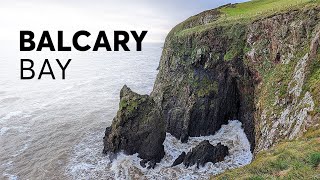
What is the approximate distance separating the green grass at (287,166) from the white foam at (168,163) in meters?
15.8

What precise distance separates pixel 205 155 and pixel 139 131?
7553 mm

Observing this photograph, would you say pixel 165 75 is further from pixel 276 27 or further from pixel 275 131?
pixel 275 131

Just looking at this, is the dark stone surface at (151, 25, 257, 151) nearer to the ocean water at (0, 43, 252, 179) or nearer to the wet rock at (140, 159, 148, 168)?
the ocean water at (0, 43, 252, 179)

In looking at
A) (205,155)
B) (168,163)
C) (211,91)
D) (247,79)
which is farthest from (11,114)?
(247,79)

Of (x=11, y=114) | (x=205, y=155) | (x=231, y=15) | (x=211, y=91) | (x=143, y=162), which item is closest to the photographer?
(x=205, y=155)

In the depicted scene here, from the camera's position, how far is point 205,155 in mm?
34188

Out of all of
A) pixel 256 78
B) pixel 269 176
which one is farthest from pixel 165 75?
pixel 269 176

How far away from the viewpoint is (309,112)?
69.6ft

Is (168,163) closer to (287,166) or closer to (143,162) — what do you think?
(143,162)

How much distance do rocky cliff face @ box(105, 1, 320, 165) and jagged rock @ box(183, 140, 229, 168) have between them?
351cm

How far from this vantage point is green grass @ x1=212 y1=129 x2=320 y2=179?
13.5 m

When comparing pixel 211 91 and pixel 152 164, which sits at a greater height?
pixel 211 91

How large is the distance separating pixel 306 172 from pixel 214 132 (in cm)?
2787

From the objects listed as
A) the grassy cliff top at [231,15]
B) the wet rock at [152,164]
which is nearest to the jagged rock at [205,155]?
the wet rock at [152,164]
